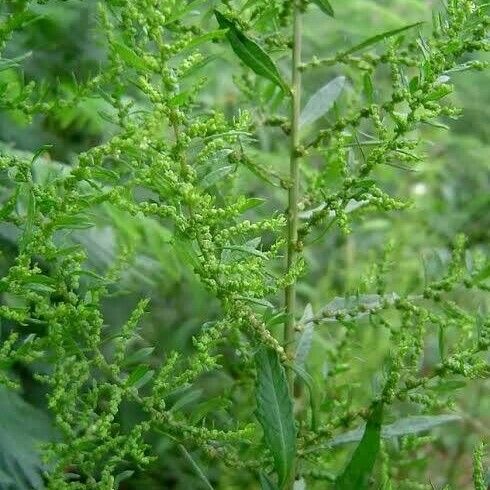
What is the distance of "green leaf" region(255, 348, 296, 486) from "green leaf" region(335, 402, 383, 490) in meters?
0.06

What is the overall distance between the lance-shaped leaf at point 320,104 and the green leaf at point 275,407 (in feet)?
0.95

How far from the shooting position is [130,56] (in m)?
0.79

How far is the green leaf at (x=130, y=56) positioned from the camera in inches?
31.1

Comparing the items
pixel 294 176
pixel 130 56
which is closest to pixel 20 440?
pixel 294 176

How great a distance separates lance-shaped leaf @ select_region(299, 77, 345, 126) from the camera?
3.47ft

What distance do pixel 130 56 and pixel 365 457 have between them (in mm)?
414

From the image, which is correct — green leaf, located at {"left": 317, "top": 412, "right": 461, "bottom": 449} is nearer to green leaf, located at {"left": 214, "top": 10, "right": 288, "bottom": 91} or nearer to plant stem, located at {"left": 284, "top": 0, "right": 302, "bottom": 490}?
plant stem, located at {"left": 284, "top": 0, "right": 302, "bottom": 490}

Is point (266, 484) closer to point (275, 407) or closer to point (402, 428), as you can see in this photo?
point (275, 407)

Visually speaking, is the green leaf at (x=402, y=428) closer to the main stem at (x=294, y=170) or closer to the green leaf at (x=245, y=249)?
the main stem at (x=294, y=170)

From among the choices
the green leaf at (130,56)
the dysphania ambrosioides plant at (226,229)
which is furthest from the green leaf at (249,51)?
the green leaf at (130,56)

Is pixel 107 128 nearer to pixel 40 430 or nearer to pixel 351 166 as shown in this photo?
pixel 40 430

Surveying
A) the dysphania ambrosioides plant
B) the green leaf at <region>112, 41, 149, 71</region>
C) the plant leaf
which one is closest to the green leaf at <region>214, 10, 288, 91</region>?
the dysphania ambrosioides plant

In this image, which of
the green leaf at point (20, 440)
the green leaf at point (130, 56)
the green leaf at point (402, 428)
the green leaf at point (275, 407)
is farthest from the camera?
the green leaf at point (20, 440)

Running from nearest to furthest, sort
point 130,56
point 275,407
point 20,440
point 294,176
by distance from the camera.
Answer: point 130,56
point 275,407
point 294,176
point 20,440
